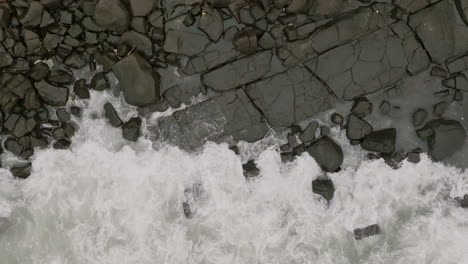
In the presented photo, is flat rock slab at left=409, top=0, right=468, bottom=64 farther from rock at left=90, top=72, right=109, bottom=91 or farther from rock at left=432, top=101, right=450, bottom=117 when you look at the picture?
rock at left=90, top=72, right=109, bottom=91

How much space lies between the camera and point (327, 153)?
242 inches

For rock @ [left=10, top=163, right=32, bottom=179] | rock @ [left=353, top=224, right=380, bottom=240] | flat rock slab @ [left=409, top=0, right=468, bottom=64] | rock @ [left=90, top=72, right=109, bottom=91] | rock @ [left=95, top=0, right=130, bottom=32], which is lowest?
rock @ [left=10, top=163, right=32, bottom=179]

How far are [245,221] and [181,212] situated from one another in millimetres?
1074

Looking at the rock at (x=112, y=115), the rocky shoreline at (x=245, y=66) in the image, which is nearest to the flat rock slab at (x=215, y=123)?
the rocky shoreline at (x=245, y=66)

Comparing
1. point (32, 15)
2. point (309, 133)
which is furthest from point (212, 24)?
point (32, 15)

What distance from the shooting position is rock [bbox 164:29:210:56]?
240 inches

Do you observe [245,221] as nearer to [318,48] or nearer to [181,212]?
[181,212]

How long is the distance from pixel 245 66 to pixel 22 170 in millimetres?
4026

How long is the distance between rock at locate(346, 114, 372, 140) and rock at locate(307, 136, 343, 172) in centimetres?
31

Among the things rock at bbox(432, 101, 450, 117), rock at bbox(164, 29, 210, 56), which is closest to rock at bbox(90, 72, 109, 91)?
rock at bbox(164, 29, 210, 56)

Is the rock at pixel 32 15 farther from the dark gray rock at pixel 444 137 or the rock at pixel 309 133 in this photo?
the dark gray rock at pixel 444 137

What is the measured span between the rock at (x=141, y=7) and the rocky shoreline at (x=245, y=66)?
0.06 feet

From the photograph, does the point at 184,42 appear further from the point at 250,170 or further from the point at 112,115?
the point at 250,170

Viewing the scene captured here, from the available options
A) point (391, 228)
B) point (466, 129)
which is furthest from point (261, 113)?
point (466, 129)
